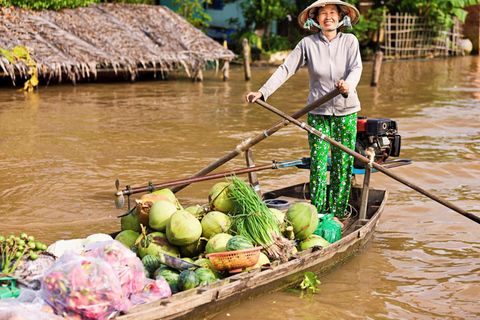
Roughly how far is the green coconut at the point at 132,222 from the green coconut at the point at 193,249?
372mm

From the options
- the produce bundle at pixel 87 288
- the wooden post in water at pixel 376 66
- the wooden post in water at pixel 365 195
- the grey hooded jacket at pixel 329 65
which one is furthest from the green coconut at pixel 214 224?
the wooden post in water at pixel 376 66

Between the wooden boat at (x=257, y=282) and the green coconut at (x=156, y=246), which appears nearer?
the wooden boat at (x=257, y=282)

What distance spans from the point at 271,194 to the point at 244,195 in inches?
55.1

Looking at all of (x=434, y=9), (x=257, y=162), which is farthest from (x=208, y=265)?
(x=434, y=9)

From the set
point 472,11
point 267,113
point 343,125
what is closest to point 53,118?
point 267,113

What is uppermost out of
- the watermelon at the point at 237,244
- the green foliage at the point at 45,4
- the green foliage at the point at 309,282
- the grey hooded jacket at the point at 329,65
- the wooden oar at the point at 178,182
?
the green foliage at the point at 45,4

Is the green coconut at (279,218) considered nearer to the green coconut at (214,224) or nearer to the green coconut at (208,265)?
the green coconut at (214,224)

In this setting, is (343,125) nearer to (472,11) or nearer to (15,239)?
(15,239)

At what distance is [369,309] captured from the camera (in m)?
3.86

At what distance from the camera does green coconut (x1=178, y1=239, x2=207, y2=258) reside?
3.82 metres

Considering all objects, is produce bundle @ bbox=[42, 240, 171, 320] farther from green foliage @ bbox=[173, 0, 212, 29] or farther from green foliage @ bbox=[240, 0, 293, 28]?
green foliage @ bbox=[240, 0, 293, 28]

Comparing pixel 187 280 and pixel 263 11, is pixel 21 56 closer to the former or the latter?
pixel 263 11

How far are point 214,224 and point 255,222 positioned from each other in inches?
10.3

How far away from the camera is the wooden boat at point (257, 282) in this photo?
3.04 metres
